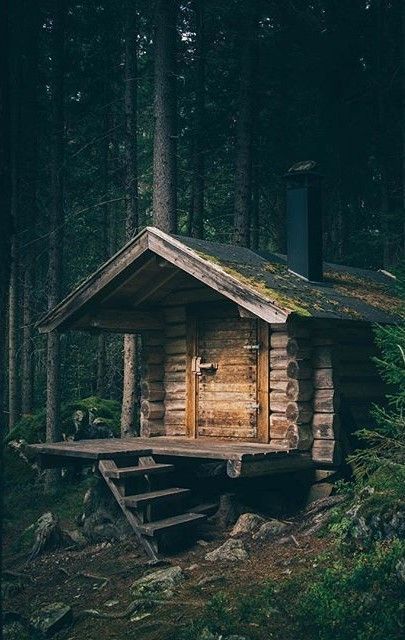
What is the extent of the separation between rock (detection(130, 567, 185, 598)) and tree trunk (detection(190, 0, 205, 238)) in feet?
44.6

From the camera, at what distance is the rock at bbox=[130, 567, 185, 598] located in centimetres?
914

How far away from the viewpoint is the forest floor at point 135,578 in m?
8.24

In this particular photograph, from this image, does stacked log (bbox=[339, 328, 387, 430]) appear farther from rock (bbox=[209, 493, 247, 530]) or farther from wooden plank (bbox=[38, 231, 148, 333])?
wooden plank (bbox=[38, 231, 148, 333])

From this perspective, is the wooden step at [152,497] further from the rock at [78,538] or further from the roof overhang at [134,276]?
the roof overhang at [134,276]

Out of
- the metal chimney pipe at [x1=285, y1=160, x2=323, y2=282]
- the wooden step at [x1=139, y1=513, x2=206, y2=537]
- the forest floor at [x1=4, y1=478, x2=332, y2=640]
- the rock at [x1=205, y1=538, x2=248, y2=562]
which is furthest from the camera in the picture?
the metal chimney pipe at [x1=285, y1=160, x2=323, y2=282]

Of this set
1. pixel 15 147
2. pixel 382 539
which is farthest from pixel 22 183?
pixel 382 539

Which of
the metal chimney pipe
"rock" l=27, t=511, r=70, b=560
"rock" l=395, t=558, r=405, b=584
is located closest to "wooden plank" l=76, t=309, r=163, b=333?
the metal chimney pipe

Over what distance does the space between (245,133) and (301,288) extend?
822 centimetres

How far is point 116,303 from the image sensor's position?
14.9m

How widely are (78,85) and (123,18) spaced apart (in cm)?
224

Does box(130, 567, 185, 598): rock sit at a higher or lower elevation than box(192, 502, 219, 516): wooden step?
lower

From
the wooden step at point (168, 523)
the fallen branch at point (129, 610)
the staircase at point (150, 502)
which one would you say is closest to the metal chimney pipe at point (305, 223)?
the staircase at point (150, 502)

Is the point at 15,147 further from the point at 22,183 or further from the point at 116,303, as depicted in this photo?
the point at 116,303

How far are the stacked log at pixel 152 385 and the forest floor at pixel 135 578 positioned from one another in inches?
126
